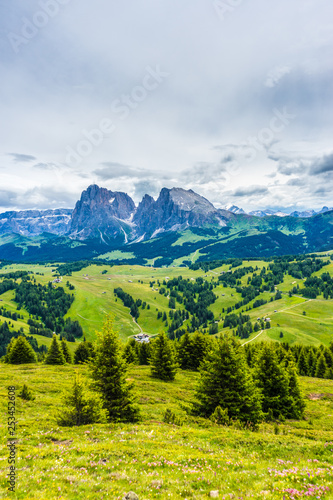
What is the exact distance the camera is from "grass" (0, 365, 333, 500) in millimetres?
10672

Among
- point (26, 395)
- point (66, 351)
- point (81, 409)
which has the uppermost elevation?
point (81, 409)

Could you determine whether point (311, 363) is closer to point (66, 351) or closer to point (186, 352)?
point (186, 352)

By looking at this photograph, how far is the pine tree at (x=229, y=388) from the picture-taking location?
86.2 feet

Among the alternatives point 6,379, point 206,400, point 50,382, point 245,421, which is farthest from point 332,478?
point 6,379

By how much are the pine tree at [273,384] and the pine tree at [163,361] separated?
2156 cm

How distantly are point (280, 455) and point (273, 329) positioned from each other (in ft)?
538

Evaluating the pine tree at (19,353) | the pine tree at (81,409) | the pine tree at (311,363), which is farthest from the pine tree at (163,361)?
the pine tree at (311,363)

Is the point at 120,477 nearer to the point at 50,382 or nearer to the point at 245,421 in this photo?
the point at 245,421

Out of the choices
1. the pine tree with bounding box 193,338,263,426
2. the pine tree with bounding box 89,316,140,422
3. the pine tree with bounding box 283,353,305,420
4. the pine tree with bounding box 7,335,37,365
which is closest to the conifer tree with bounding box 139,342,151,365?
the pine tree with bounding box 7,335,37,365

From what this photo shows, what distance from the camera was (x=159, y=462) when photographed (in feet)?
46.0

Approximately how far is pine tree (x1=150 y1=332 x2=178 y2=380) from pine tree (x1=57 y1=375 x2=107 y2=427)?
102ft

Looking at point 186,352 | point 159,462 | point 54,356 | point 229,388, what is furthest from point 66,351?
point 159,462

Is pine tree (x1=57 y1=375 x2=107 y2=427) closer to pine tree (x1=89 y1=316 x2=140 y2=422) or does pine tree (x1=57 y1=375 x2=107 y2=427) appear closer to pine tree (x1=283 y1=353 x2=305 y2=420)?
pine tree (x1=89 y1=316 x2=140 y2=422)

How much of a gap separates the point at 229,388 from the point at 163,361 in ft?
92.6
